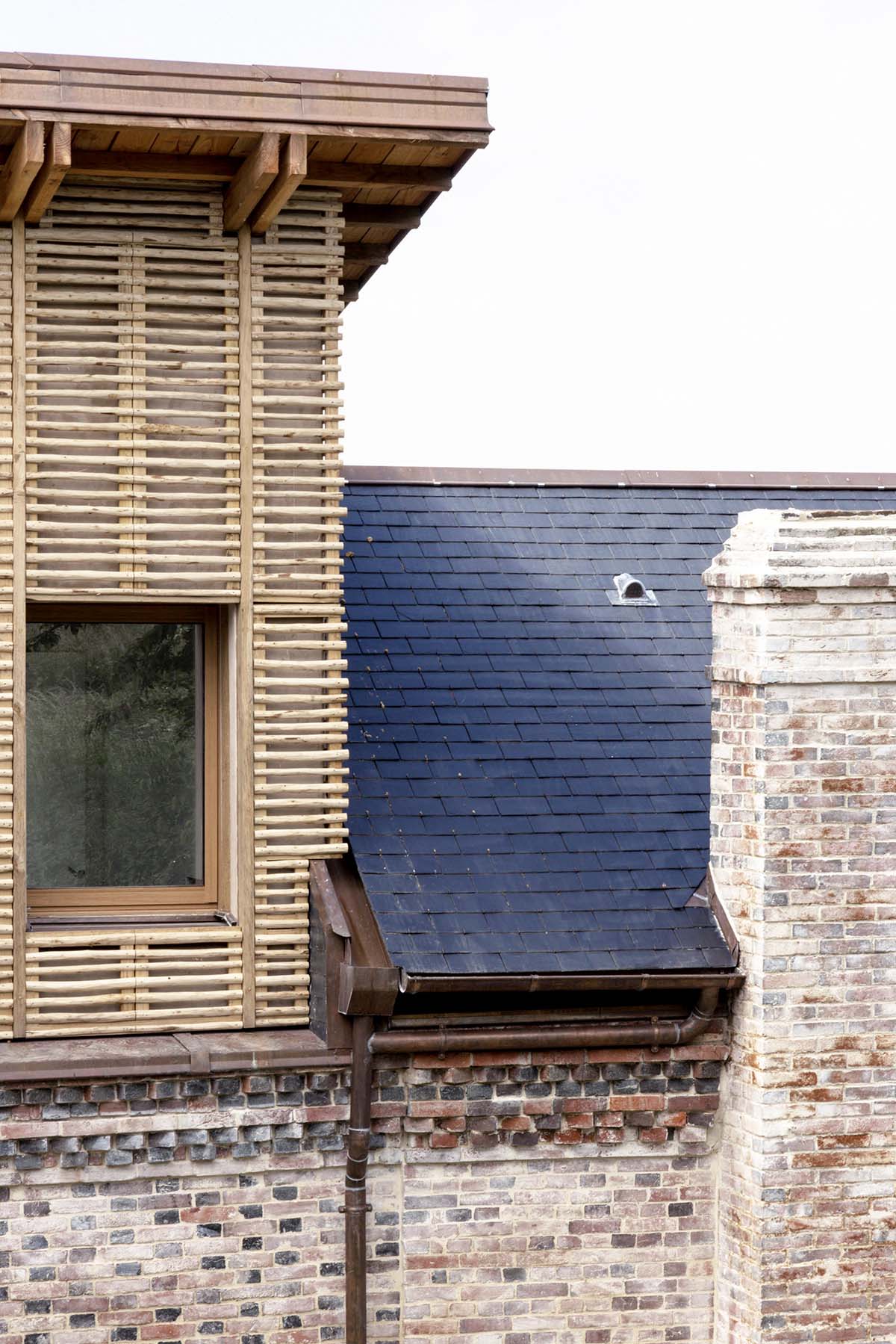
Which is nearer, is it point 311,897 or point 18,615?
point 18,615

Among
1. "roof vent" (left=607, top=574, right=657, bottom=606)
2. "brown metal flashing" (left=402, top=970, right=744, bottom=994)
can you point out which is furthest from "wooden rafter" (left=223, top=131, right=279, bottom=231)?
"brown metal flashing" (left=402, top=970, right=744, bottom=994)

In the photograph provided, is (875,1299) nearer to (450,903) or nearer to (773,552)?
(450,903)

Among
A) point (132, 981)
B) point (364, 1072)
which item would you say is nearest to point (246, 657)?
point (132, 981)

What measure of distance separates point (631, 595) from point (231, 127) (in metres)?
4.37

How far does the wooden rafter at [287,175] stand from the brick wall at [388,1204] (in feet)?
14.7

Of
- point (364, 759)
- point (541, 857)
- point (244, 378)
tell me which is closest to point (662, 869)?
point (541, 857)

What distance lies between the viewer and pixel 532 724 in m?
11.4

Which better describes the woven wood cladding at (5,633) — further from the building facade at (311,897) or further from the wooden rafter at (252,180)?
the wooden rafter at (252,180)

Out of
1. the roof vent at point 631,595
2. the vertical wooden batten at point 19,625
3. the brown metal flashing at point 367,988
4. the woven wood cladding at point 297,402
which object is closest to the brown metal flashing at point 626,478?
the roof vent at point 631,595

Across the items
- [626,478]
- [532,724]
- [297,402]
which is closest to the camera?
[297,402]

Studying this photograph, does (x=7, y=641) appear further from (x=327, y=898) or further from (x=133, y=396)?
(x=327, y=898)

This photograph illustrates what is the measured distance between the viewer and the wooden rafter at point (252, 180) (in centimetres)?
957

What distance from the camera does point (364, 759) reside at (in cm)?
1084

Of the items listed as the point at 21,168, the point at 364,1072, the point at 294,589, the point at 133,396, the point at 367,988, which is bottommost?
the point at 364,1072
